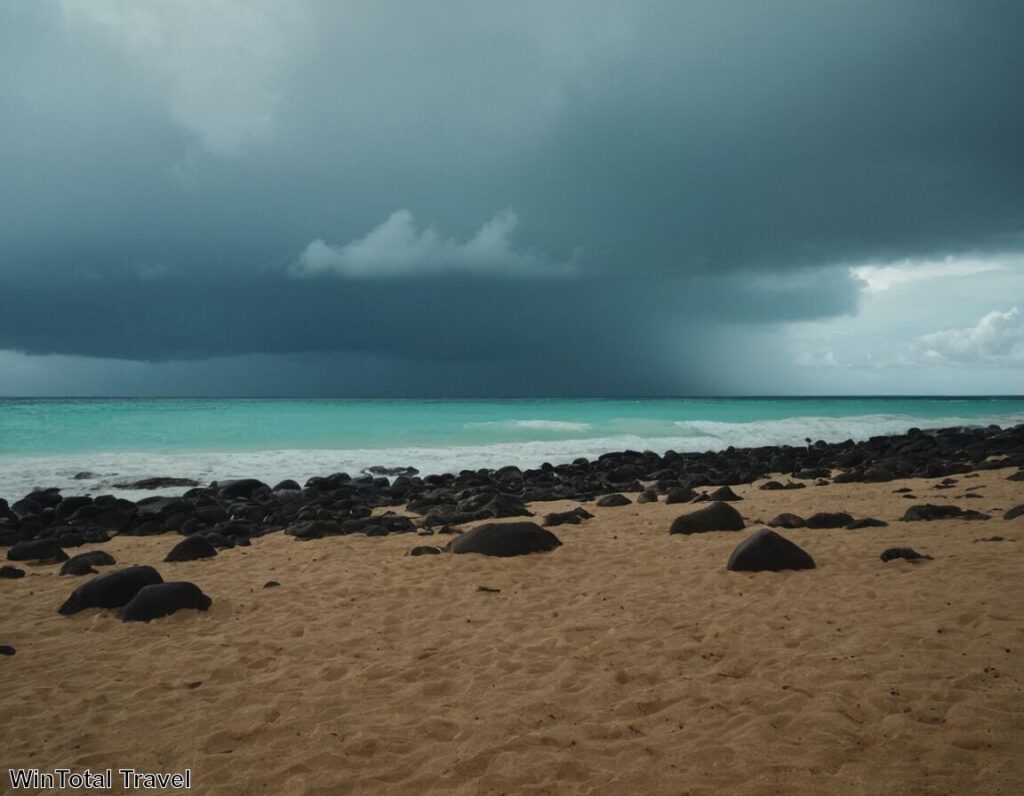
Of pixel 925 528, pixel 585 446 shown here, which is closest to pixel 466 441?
pixel 585 446

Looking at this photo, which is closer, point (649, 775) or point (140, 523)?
point (649, 775)

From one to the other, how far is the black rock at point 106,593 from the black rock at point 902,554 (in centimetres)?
886

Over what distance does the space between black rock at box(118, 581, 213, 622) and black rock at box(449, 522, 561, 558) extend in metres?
3.60

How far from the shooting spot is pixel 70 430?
39312 mm

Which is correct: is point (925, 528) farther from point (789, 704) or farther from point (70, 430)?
point (70, 430)

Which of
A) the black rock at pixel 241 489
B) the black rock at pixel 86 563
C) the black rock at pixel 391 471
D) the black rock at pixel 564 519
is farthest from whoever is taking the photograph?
the black rock at pixel 391 471

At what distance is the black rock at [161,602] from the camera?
7067 mm

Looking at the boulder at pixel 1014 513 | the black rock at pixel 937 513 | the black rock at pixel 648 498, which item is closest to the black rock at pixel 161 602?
the black rock at pixel 648 498

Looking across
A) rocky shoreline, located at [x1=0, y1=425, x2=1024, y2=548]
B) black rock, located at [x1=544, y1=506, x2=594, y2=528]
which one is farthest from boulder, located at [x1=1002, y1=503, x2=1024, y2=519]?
black rock, located at [x1=544, y1=506, x2=594, y2=528]

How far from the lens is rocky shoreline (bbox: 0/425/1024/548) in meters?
12.5

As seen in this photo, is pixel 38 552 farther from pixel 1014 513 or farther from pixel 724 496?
pixel 1014 513

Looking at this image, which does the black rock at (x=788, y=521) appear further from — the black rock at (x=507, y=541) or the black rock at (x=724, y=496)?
the black rock at (x=507, y=541)

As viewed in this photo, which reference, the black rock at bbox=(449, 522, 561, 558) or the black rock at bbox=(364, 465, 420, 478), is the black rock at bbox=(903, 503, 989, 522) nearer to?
the black rock at bbox=(449, 522, 561, 558)

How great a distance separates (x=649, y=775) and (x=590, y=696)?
43.3 inches
